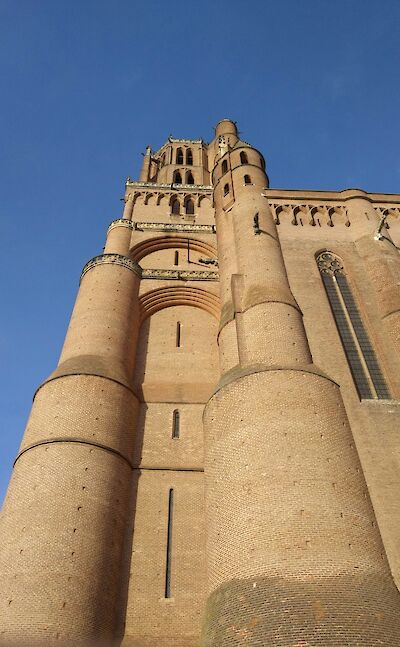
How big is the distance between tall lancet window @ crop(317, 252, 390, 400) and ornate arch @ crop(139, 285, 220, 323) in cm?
366

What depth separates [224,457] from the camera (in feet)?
34.0

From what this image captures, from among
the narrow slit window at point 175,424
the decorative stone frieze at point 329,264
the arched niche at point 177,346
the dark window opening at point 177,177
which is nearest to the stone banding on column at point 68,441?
the narrow slit window at point 175,424

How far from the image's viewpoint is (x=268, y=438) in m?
9.84

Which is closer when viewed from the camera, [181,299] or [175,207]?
[181,299]

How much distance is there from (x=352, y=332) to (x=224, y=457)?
226 inches

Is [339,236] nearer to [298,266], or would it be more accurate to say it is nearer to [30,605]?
[298,266]

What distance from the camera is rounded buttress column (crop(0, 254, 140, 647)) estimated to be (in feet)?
29.0

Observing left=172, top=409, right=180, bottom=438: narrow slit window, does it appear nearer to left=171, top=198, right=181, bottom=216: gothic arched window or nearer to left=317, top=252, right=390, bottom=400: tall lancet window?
left=317, top=252, right=390, bottom=400: tall lancet window

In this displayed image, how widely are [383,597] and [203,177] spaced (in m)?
22.5

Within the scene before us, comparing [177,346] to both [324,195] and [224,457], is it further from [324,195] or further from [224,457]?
[324,195]

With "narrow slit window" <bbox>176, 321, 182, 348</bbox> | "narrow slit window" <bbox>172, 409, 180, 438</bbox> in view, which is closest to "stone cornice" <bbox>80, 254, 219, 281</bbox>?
"narrow slit window" <bbox>176, 321, 182, 348</bbox>

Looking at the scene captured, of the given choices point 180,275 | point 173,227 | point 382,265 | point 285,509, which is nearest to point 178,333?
point 180,275

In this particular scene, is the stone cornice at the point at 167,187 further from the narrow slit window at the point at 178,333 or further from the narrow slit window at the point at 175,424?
the narrow slit window at the point at 175,424

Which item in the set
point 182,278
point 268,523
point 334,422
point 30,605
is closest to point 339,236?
point 182,278
